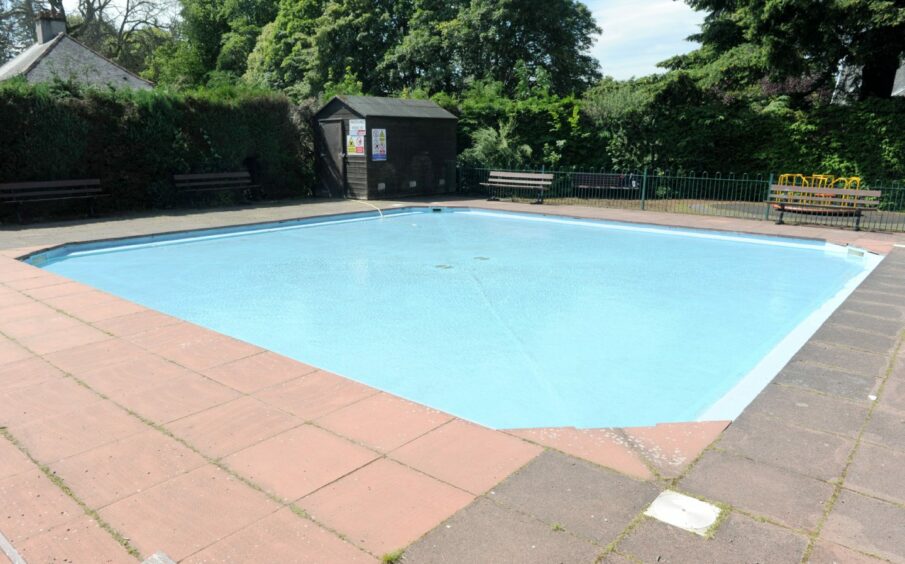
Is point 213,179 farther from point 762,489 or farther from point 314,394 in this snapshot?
point 762,489

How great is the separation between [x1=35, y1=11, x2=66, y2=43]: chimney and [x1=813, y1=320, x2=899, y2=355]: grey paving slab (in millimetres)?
27722

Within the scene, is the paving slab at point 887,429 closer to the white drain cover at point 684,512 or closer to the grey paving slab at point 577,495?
the white drain cover at point 684,512

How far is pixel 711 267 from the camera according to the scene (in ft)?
33.1

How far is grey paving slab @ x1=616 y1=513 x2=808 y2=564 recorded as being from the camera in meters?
2.39

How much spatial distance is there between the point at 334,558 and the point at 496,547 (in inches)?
25.1

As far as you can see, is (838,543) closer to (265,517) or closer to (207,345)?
(265,517)

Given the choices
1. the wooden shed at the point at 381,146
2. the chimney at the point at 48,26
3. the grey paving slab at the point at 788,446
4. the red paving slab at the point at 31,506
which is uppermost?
the chimney at the point at 48,26

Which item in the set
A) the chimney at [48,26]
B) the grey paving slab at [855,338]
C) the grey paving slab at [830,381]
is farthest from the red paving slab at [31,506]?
the chimney at [48,26]

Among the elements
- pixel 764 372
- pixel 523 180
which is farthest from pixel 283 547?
pixel 523 180

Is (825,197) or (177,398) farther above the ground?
(825,197)

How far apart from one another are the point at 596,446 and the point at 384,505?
1214mm

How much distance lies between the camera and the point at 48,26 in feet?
77.8

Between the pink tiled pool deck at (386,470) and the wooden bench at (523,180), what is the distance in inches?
465

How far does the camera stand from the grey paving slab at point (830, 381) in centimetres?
407
